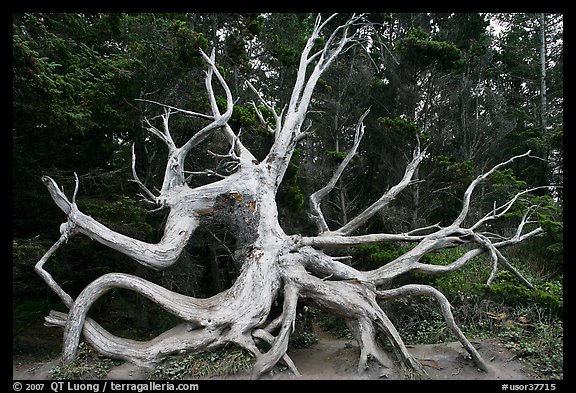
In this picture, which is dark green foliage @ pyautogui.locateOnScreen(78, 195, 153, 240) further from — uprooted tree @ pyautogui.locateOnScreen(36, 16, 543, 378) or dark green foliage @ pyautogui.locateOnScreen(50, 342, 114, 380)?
dark green foliage @ pyautogui.locateOnScreen(50, 342, 114, 380)

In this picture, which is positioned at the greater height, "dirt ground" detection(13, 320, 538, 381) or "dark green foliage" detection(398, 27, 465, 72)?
"dark green foliage" detection(398, 27, 465, 72)

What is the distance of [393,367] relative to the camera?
17.6ft

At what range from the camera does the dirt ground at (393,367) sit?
204 inches

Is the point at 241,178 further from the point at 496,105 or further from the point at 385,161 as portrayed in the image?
the point at 496,105

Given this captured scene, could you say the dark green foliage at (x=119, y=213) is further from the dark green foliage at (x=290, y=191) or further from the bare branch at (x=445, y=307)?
the bare branch at (x=445, y=307)

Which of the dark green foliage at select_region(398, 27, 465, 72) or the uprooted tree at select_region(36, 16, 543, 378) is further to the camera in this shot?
the dark green foliage at select_region(398, 27, 465, 72)

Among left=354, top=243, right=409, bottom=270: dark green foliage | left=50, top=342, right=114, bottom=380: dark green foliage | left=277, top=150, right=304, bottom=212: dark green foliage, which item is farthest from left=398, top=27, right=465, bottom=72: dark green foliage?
left=50, top=342, right=114, bottom=380: dark green foliage

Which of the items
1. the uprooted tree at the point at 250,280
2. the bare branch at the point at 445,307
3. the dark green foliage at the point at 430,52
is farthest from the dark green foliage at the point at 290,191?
the dark green foliage at the point at 430,52

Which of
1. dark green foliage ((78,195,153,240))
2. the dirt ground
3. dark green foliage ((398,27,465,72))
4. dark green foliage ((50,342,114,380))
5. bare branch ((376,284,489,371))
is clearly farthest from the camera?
dark green foliage ((398,27,465,72))

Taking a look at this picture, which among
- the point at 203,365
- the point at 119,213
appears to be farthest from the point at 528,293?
the point at 119,213

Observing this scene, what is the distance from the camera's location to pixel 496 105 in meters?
12.6

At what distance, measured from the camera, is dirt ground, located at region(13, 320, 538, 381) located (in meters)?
5.19
